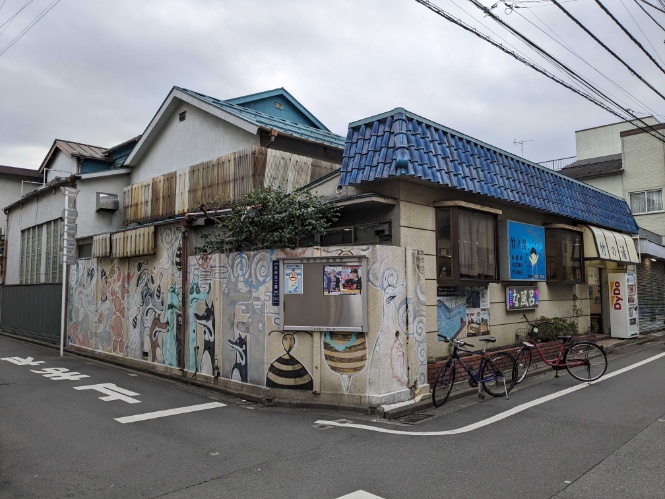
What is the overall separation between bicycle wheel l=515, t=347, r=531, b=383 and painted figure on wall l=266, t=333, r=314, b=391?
4.07 metres

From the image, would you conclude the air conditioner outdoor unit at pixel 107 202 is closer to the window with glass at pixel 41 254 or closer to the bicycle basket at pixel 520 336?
the window with glass at pixel 41 254

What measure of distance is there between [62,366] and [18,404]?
4.36 m

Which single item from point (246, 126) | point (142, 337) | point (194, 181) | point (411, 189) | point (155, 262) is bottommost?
point (142, 337)

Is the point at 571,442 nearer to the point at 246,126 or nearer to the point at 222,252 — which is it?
the point at 222,252

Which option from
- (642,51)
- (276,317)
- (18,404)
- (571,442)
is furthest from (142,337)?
(642,51)

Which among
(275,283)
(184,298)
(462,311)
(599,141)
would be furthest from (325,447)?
(599,141)

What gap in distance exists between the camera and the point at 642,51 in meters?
9.55

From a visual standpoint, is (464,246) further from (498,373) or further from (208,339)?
(208,339)

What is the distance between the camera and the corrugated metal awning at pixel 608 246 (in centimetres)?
1417

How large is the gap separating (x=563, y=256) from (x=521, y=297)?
2.36 meters

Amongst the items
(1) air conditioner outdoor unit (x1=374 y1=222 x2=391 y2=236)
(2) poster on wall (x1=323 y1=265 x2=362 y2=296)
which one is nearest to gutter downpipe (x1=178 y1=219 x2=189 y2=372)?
(2) poster on wall (x1=323 y1=265 x2=362 y2=296)

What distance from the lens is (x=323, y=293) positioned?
825cm

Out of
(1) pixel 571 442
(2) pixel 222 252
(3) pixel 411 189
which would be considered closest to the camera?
(1) pixel 571 442

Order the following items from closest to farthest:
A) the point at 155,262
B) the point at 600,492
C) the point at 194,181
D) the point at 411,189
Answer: the point at 600,492 < the point at 411,189 < the point at 155,262 < the point at 194,181
